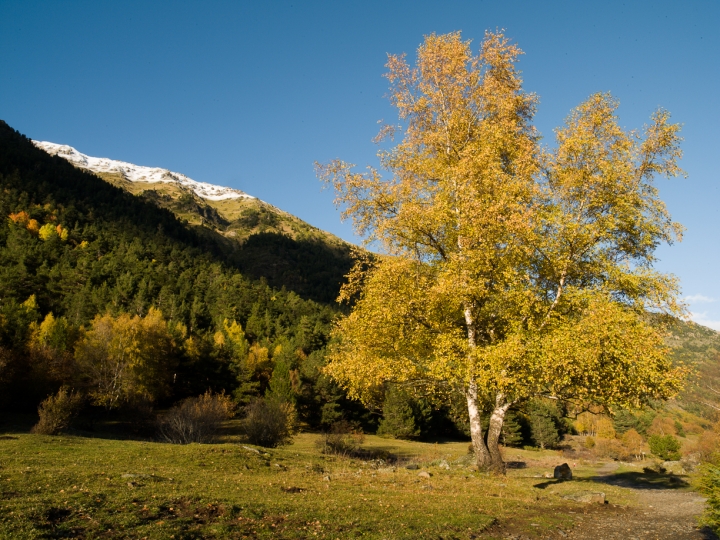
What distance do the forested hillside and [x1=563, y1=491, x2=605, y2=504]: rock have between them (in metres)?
46.9

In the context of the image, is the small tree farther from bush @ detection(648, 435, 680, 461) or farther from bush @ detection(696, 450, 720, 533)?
bush @ detection(696, 450, 720, 533)

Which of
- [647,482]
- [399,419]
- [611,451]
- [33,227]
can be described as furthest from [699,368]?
[33,227]

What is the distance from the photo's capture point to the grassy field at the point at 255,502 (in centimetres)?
741

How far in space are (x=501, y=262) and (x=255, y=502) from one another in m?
10.3

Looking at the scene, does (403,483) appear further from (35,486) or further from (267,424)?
(267,424)

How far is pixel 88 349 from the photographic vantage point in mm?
55844

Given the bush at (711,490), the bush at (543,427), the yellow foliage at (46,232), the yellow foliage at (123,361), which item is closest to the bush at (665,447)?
the bush at (543,427)

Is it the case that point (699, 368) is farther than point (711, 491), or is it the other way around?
point (699, 368)

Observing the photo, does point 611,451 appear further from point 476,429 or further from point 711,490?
point 711,490

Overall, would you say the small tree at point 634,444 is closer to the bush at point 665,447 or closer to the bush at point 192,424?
the bush at point 665,447

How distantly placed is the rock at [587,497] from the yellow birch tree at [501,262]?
109 inches

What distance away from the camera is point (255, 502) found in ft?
32.5

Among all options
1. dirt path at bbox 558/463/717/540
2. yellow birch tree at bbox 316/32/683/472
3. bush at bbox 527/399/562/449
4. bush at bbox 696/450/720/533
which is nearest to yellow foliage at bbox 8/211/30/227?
bush at bbox 527/399/562/449

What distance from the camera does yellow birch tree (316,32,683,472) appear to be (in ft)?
41.9
